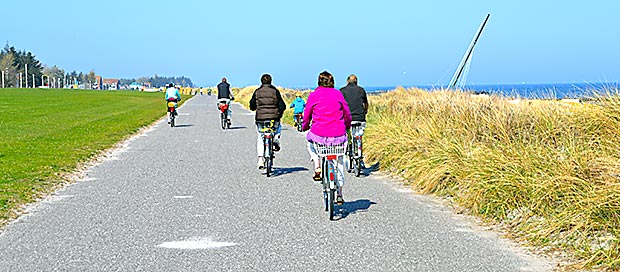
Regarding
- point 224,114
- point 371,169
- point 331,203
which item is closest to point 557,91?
point 371,169

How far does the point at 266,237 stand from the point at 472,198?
306 cm

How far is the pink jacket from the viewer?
32.5 feet

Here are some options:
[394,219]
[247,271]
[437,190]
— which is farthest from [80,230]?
[437,190]

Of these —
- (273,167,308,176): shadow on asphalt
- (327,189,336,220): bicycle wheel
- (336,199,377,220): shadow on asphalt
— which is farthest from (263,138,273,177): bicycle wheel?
(327,189,336,220): bicycle wheel

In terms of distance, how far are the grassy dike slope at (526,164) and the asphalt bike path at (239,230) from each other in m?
0.42

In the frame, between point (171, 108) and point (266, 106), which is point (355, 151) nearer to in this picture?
point (266, 106)

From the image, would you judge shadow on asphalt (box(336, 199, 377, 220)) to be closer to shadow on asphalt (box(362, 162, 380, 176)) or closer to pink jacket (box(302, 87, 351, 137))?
pink jacket (box(302, 87, 351, 137))

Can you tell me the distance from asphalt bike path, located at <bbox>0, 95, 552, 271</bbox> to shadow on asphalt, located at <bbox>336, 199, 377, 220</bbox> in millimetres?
16

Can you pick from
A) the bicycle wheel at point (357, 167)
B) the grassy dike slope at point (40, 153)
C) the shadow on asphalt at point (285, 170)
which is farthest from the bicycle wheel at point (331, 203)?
the shadow on asphalt at point (285, 170)

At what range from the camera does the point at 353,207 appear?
10422 millimetres

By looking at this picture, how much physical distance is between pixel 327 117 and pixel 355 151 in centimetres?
405

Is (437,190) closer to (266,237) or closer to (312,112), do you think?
(312,112)

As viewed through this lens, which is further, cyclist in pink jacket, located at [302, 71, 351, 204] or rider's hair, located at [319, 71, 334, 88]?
rider's hair, located at [319, 71, 334, 88]

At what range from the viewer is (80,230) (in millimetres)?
8570
